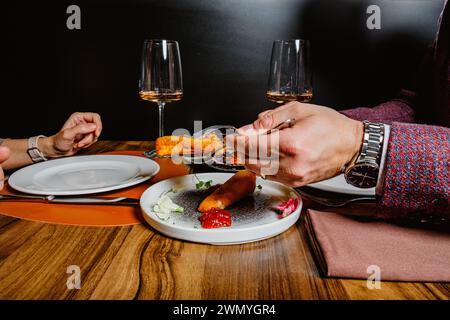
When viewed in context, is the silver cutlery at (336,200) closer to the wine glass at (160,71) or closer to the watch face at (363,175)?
the watch face at (363,175)

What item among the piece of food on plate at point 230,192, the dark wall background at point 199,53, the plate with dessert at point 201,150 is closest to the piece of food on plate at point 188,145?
the plate with dessert at point 201,150

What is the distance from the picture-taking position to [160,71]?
1327 mm

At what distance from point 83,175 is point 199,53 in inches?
44.5

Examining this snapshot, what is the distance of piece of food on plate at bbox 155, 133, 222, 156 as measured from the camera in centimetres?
101

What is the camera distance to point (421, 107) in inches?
66.7

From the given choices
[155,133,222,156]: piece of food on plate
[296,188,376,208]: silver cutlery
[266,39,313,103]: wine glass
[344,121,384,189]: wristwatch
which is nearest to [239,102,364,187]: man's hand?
[344,121,384,189]: wristwatch

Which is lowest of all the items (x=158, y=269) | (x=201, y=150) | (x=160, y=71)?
(x=158, y=269)

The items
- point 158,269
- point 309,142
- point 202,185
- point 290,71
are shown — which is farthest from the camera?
point 290,71

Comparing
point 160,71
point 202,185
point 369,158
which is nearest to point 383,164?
point 369,158

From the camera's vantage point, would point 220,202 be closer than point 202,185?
Yes

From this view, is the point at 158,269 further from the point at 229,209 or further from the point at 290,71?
the point at 290,71

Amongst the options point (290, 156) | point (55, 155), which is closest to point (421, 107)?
point (290, 156)

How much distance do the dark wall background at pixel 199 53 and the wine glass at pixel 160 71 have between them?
67 centimetres
